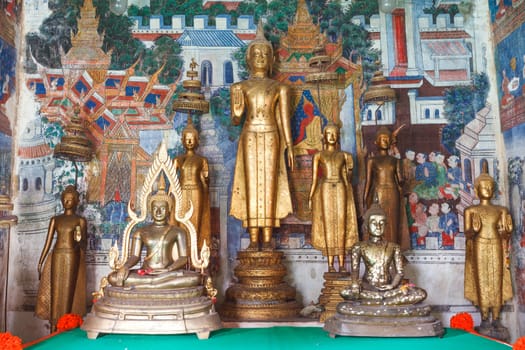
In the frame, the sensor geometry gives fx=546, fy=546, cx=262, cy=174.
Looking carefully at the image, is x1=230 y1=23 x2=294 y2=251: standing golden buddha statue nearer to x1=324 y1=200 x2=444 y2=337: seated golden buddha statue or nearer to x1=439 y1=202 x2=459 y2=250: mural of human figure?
x1=324 y1=200 x2=444 y2=337: seated golden buddha statue

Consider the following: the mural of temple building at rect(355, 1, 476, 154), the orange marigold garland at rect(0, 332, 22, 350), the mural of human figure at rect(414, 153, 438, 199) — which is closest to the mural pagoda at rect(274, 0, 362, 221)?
the mural of temple building at rect(355, 1, 476, 154)

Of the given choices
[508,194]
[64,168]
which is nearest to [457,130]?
[508,194]

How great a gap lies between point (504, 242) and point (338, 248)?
1.79m

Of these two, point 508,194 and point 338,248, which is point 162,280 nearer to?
point 338,248

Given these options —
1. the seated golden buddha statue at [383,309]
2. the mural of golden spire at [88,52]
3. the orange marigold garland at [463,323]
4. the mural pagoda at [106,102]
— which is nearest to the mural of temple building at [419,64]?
the orange marigold garland at [463,323]

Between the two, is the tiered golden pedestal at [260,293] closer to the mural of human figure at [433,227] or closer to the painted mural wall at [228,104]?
the painted mural wall at [228,104]

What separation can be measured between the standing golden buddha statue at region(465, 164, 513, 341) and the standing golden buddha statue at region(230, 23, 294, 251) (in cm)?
208

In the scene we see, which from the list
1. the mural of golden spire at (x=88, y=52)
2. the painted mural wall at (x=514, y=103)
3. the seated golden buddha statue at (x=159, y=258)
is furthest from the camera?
the mural of golden spire at (x=88, y=52)

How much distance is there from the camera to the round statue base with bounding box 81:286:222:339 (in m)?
4.23

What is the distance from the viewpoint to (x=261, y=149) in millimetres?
6062

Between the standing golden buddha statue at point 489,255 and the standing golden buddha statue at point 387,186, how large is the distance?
0.73 metres

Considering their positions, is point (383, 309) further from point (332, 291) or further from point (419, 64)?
point (419, 64)

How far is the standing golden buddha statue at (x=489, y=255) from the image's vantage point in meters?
5.83

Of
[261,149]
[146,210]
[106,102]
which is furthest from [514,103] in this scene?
[106,102]
